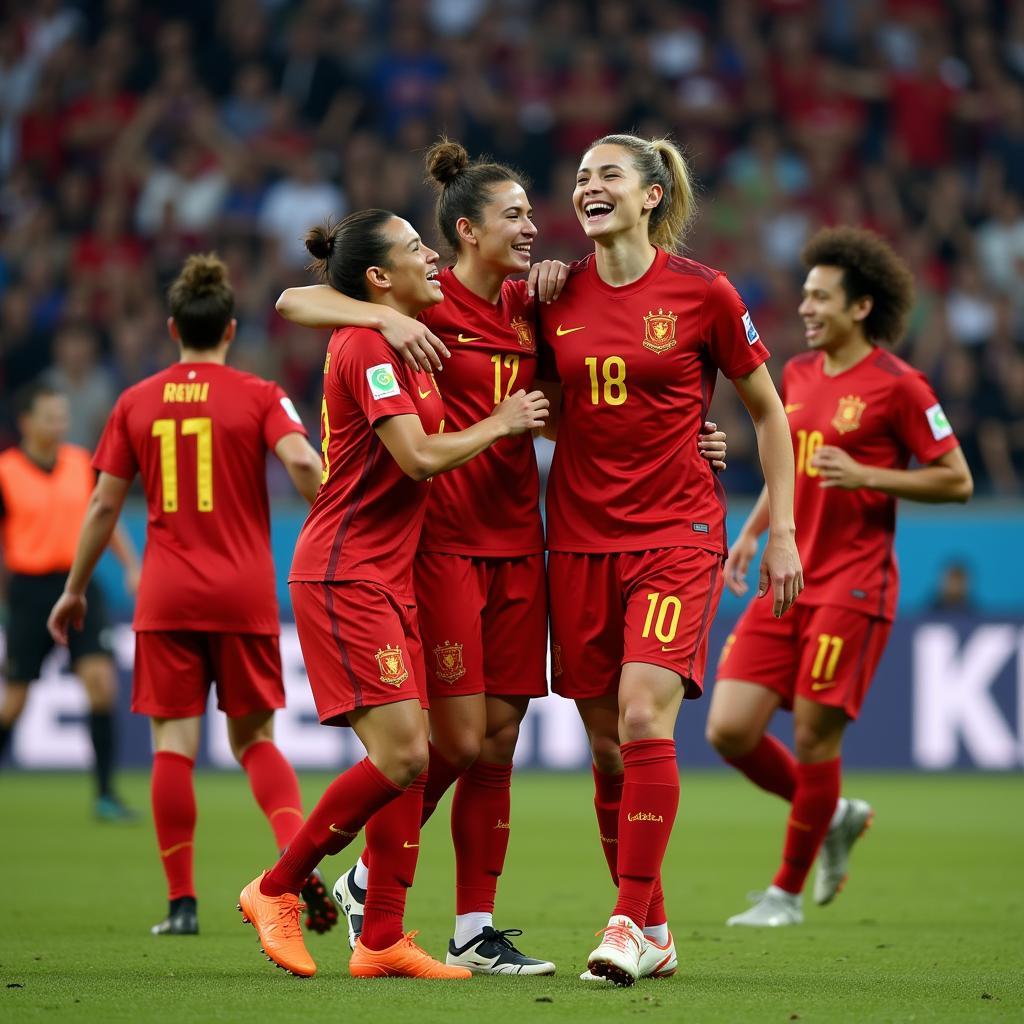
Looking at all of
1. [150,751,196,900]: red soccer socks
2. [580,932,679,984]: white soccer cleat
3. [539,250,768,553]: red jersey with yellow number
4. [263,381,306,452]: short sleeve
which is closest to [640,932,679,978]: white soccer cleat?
[580,932,679,984]: white soccer cleat

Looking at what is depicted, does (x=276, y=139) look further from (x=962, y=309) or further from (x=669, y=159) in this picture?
(x=669, y=159)

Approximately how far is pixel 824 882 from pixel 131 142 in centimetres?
1158

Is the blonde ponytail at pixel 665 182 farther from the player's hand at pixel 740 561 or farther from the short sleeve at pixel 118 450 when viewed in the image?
the short sleeve at pixel 118 450

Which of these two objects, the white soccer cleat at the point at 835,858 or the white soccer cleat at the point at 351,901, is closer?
the white soccer cleat at the point at 351,901

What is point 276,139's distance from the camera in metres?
16.7

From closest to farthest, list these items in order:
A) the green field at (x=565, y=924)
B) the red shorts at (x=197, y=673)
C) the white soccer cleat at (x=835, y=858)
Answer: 1. the green field at (x=565, y=924)
2. the red shorts at (x=197, y=673)
3. the white soccer cleat at (x=835, y=858)

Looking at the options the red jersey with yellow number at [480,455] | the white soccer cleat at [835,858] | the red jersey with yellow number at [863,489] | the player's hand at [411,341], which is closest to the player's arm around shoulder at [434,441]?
the player's hand at [411,341]

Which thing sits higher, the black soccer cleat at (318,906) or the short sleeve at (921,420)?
the short sleeve at (921,420)

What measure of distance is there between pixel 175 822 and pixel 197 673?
0.53 metres

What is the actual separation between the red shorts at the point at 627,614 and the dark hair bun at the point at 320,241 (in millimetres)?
1166

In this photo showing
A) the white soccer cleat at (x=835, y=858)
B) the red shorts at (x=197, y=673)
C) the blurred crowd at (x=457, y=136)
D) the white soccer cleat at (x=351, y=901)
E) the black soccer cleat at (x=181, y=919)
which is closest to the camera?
the white soccer cleat at (x=351, y=901)

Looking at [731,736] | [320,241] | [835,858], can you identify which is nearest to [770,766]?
[731,736]

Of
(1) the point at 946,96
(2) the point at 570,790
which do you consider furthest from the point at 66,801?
(1) the point at 946,96

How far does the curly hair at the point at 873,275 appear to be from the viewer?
24.0ft
